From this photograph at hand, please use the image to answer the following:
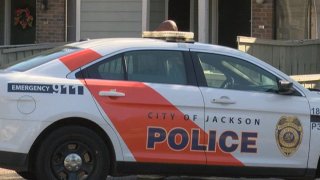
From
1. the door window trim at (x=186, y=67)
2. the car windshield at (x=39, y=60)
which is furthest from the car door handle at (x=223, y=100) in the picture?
the car windshield at (x=39, y=60)

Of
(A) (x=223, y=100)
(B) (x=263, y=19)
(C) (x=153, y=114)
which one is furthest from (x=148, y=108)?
(B) (x=263, y=19)

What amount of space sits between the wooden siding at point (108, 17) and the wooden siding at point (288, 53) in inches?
137

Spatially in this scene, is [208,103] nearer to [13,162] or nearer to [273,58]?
[13,162]

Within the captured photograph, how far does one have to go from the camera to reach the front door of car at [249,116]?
6.27 m

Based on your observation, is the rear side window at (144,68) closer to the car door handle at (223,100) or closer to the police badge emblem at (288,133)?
the car door handle at (223,100)

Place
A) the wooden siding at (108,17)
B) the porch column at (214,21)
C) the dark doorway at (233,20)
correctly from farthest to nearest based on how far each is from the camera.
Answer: the porch column at (214,21), the dark doorway at (233,20), the wooden siding at (108,17)

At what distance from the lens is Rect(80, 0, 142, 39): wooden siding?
1359cm

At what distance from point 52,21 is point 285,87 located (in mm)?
8584

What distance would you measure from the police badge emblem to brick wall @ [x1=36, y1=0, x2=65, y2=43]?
8430mm

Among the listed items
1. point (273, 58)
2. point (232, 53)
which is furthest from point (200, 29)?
point (232, 53)

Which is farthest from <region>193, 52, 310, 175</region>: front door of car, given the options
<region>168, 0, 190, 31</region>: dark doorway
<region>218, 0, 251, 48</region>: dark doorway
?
<region>168, 0, 190, 31</region>: dark doorway

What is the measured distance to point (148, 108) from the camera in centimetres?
611

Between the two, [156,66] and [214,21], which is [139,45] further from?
[214,21]

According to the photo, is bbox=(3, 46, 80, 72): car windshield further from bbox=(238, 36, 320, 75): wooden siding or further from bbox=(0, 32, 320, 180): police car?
bbox=(238, 36, 320, 75): wooden siding
